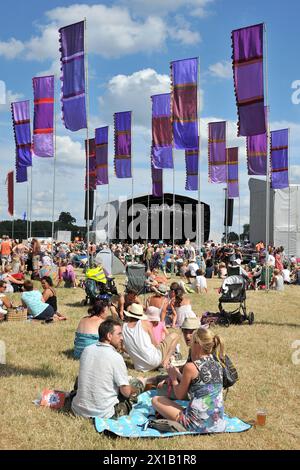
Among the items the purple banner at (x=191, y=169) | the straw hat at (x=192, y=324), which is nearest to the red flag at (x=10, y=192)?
the purple banner at (x=191, y=169)

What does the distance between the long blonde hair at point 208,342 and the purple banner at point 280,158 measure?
1762 centimetres

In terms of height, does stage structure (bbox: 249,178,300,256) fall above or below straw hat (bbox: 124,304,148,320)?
above

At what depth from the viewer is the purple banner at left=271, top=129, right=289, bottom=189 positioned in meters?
21.6

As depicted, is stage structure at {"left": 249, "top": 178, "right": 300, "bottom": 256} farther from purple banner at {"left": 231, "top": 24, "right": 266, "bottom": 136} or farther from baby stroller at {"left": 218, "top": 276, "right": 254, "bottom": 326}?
baby stroller at {"left": 218, "top": 276, "right": 254, "bottom": 326}

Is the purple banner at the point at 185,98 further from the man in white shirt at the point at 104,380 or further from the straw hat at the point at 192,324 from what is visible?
the man in white shirt at the point at 104,380

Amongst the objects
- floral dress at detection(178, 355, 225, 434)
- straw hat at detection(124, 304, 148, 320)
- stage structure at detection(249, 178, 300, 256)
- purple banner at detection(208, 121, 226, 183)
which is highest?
purple banner at detection(208, 121, 226, 183)

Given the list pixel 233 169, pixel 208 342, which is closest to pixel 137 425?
pixel 208 342

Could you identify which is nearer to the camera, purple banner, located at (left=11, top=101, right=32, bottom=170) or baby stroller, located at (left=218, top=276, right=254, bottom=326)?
baby stroller, located at (left=218, top=276, right=254, bottom=326)

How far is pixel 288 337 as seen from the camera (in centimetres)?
973

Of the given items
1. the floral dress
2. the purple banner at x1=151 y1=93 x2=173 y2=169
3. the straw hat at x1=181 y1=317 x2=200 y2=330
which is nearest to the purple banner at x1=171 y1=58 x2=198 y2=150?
the purple banner at x1=151 y1=93 x2=173 y2=169

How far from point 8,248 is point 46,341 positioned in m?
13.3
